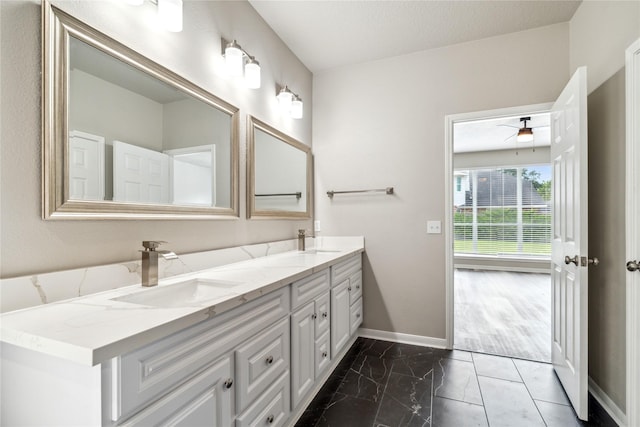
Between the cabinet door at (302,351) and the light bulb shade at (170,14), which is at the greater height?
the light bulb shade at (170,14)

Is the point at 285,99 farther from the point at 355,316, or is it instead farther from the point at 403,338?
the point at 403,338

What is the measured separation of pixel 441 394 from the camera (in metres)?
1.92

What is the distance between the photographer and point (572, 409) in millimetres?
1767

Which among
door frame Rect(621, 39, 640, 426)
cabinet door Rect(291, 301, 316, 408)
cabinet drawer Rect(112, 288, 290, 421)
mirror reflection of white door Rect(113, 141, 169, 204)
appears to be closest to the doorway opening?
door frame Rect(621, 39, 640, 426)

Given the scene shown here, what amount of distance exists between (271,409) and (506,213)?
6.34 meters

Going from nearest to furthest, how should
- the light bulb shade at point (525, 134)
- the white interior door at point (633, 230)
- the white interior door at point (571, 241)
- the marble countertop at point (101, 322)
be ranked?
the marble countertop at point (101, 322) → the white interior door at point (633, 230) → the white interior door at point (571, 241) → the light bulb shade at point (525, 134)

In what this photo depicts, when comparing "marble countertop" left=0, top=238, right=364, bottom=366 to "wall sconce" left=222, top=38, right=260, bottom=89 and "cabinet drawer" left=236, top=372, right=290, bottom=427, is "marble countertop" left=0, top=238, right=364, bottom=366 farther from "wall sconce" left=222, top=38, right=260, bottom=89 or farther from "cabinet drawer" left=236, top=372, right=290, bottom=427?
"wall sconce" left=222, top=38, right=260, bottom=89

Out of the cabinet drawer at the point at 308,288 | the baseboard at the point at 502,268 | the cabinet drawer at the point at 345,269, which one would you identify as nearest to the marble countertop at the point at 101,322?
the cabinet drawer at the point at 308,288

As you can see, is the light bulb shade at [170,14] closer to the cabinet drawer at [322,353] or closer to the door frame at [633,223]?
the cabinet drawer at [322,353]

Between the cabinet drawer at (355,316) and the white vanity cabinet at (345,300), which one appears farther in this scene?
the cabinet drawer at (355,316)

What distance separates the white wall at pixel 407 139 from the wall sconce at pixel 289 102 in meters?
0.53

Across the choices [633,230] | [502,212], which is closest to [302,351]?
[633,230]

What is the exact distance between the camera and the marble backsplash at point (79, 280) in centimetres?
93

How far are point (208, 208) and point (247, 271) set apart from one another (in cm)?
42
